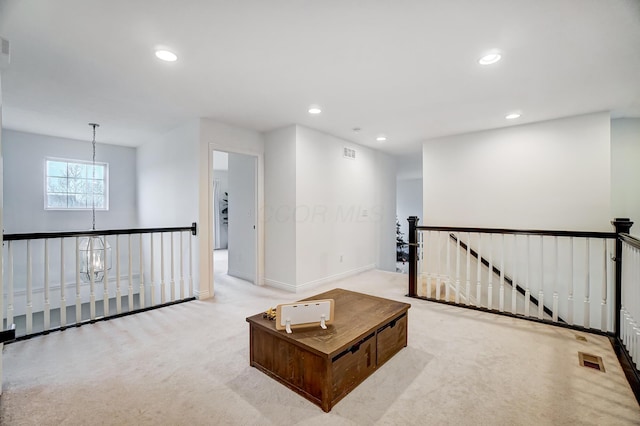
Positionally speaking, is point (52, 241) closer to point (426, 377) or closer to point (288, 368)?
point (288, 368)

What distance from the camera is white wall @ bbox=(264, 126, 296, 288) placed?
4148mm

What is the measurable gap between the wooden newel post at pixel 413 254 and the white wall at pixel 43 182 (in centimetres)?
526

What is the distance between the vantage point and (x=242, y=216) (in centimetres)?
500

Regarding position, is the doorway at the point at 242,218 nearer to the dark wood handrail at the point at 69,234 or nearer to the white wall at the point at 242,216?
the white wall at the point at 242,216

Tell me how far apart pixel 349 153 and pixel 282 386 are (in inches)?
157

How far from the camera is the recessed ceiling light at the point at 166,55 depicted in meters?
2.21

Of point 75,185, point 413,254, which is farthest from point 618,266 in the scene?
point 75,185

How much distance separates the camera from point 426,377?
203 centimetres

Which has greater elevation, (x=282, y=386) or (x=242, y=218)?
(x=242, y=218)

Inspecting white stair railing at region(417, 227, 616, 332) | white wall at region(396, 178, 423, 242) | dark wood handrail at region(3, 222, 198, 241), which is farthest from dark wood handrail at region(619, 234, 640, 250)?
white wall at region(396, 178, 423, 242)

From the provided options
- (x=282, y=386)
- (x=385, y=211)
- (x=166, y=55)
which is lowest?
(x=282, y=386)

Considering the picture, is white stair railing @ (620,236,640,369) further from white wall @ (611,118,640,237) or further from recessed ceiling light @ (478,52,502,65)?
white wall @ (611,118,640,237)

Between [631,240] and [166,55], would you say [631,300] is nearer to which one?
[631,240]

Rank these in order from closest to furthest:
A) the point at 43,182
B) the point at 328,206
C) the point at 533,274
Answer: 1. the point at 533,274
2. the point at 328,206
3. the point at 43,182
